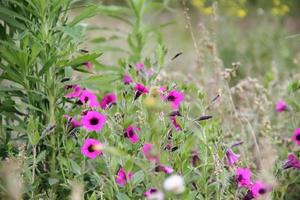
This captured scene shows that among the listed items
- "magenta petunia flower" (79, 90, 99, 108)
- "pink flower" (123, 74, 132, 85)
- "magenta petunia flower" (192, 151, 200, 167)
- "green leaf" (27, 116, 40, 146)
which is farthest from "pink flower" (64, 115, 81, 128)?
"magenta petunia flower" (192, 151, 200, 167)

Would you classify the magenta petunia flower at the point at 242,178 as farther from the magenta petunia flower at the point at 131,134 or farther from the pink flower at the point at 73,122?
the pink flower at the point at 73,122

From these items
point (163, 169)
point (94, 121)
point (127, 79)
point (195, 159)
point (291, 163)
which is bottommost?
point (195, 159)

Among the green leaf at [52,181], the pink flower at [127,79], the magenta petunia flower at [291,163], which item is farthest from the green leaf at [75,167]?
the magenta petunia flower at [291,163]

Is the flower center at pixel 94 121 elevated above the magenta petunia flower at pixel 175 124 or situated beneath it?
elevated above

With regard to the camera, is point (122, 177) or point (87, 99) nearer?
point (122, 177)

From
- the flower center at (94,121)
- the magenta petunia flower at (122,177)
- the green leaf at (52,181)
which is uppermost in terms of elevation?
the flower center at (94,121)

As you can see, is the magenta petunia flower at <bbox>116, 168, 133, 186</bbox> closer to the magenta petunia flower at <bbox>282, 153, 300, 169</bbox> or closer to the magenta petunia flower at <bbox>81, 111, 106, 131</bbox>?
the magenta petunia flower at <bbox>81, 111, 106, 131</bbox>

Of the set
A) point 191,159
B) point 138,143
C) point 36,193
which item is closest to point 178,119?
point 138,143

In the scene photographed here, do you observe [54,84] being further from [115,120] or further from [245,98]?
[245,98]

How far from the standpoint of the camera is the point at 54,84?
274 cm

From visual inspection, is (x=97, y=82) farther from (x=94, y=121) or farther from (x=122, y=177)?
(x=122, y=177)

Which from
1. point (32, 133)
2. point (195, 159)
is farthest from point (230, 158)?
point (32, 133)

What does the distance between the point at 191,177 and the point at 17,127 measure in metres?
0.85

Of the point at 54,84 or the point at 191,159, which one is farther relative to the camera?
the point at 191,159
